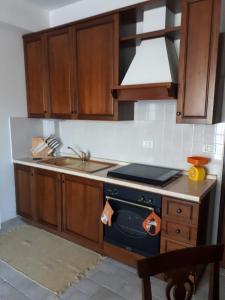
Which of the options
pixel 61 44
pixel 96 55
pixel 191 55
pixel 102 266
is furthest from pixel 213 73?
pixel 102 266

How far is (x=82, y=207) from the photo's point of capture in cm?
245

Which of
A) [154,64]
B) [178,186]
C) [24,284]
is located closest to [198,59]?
[154,64]

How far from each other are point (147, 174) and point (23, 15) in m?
2.32

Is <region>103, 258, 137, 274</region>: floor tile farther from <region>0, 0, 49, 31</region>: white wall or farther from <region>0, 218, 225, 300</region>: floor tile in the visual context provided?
<region>0, 0, 49, 31</region>: white wall

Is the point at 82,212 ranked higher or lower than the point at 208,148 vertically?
lower

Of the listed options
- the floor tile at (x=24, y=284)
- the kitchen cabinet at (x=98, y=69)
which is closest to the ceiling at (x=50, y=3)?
the kitchen cabinet at (x=98, y=69)

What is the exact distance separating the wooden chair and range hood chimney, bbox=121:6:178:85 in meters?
1.39

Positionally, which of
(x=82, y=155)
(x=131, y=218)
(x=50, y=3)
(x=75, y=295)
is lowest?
(x=75, y=295)

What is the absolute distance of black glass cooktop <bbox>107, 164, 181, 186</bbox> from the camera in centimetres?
199

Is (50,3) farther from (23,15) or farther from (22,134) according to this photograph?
(22,134)

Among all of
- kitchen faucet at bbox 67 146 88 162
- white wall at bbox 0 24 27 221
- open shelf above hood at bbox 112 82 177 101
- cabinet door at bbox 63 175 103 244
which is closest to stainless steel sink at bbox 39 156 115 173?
kitchen faucet at bbox 67 146 88 162

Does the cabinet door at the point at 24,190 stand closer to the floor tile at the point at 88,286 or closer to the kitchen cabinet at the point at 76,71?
the kitchen cabinet at the point at 76,71

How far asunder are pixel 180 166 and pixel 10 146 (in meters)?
2.08

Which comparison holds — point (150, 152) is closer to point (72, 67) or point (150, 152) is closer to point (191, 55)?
point (191, 55)
